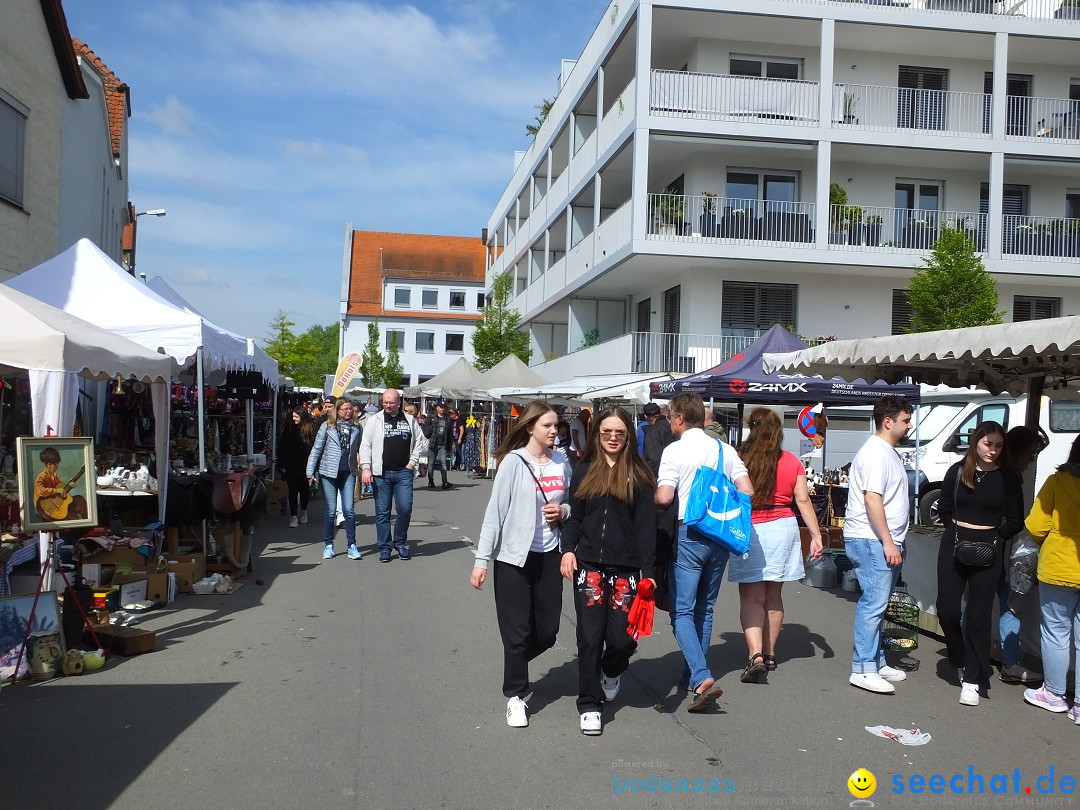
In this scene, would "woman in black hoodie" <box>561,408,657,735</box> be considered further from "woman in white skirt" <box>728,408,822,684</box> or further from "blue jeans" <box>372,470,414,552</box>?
"blue jeans" <box>372,470,414,552</box>

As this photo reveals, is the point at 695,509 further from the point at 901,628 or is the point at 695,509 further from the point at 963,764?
the point at 901,628

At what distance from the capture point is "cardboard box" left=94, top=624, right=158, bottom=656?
6633mm

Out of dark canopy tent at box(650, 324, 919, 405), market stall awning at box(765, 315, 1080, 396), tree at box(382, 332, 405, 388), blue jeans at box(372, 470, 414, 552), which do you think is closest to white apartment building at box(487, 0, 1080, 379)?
dark canopy tent at box(650, 324, 919, 405)

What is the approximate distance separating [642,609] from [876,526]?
1.77 metres

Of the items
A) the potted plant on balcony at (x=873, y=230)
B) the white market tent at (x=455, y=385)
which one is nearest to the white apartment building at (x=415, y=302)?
the white market tent at (x=455, y=385)

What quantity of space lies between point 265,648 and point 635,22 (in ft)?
67.5

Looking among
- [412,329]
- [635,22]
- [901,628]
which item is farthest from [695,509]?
[412,329]

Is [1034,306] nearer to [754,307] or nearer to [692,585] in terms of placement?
[754,307]

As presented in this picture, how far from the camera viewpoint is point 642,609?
5.19 m

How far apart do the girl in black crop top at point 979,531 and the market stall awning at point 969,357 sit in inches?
26.0

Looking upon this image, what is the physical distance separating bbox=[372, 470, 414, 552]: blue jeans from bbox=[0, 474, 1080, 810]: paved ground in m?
2.96

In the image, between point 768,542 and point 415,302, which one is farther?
point 415,302

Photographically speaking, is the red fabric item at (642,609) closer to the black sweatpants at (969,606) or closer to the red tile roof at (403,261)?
the black sweatpants at (969,606)

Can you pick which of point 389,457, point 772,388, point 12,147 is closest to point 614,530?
point 389,457
